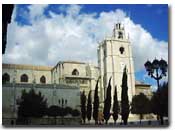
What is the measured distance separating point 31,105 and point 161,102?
180 cm

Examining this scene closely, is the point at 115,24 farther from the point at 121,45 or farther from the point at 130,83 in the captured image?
the point at 130,83

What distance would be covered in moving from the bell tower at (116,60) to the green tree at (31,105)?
85cm

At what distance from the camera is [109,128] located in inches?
223

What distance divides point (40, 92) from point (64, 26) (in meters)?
1.00

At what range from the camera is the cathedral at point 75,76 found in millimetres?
5695

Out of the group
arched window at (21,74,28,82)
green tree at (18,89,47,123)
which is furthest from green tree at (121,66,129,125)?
arched window at (21,74,28,82)

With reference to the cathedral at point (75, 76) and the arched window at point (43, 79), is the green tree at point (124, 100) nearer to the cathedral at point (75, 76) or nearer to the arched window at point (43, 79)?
the cathedral at point (75, 76)

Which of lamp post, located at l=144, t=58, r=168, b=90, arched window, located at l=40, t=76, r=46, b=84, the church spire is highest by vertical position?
the church spire

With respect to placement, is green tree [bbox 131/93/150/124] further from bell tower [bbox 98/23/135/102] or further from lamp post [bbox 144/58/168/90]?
lamp post [bbox 144/58/168/90]

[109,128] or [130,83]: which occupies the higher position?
[130,83]

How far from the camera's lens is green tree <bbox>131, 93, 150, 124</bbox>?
5762 millimetres

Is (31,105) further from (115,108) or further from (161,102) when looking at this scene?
(161,102)

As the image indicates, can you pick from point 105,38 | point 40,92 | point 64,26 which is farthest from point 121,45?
point 40,92

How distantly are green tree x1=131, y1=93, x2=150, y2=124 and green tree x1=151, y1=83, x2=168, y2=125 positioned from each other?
84mm
